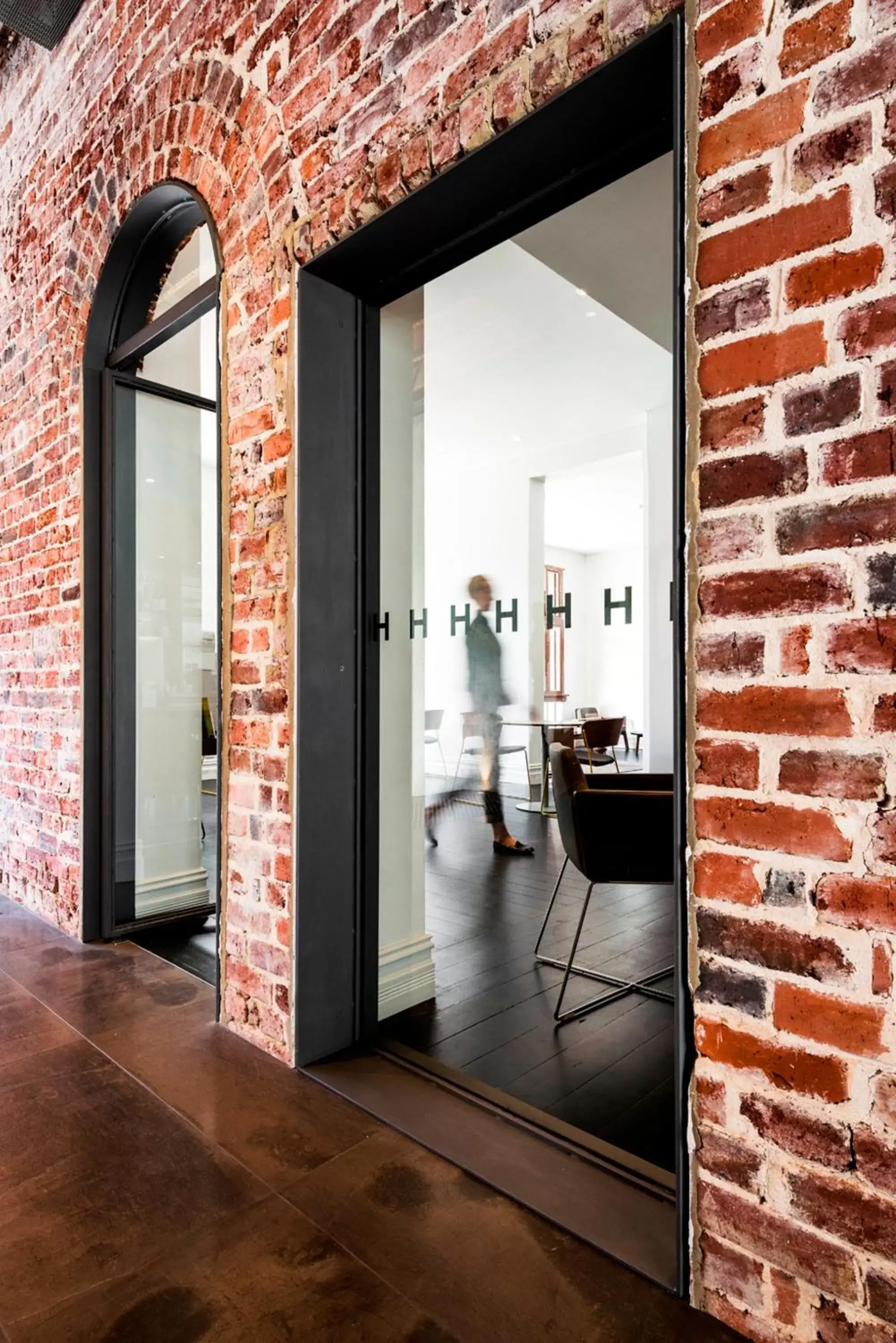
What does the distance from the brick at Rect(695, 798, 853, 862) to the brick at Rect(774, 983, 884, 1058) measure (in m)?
0.19

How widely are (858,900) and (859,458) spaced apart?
0.58 meters

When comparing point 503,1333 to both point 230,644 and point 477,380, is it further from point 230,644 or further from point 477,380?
point 477,380

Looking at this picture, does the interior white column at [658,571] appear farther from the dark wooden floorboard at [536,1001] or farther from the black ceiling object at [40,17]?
the black ceiling object at [40,17]

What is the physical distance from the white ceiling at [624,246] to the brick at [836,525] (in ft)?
2.68

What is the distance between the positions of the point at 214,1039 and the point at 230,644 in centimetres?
106

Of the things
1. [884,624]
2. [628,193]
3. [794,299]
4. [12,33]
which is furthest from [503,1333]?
[12,33]

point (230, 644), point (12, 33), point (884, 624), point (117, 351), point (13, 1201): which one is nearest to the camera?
point (884, 624)

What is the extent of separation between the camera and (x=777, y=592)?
46.3 inches

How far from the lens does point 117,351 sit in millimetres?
3039

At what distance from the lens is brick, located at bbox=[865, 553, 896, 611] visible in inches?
41.9

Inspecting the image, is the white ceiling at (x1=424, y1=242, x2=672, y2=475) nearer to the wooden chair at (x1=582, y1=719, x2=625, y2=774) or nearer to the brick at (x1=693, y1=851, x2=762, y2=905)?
the wooden chair at (x1=582, y1=719, x2=625, y2=774)

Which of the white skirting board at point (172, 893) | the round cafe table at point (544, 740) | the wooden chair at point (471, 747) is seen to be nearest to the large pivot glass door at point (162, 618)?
the white skirting board at point (172, 893)

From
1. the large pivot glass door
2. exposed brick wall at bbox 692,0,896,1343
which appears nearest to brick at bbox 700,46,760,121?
exposed brick wall at bbox 692,0,896,1343

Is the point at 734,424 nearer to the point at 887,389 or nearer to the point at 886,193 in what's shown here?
the point at 887,389
